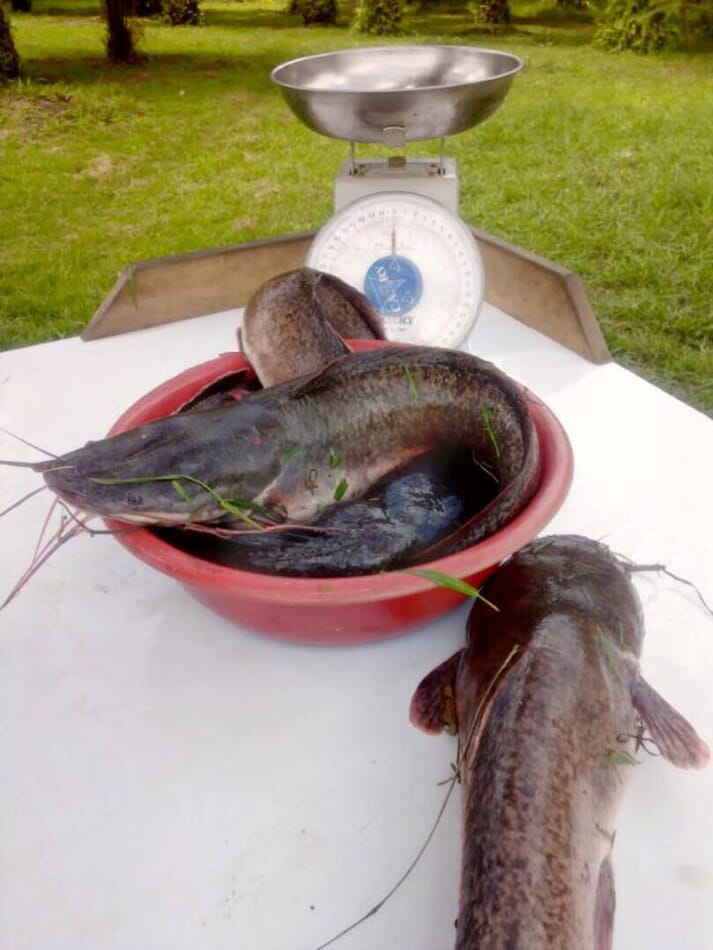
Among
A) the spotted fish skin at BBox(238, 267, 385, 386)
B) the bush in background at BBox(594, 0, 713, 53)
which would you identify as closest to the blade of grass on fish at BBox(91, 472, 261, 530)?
the spotted fish skin at BBox(238, 267, 385, 386)

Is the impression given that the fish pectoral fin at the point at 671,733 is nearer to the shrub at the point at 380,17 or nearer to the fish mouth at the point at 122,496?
the fish mouth at the point at 122,496

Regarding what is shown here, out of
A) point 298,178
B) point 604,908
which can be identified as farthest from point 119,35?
point 604,908

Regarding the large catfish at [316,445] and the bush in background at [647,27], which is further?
the bush in background at [647,27]

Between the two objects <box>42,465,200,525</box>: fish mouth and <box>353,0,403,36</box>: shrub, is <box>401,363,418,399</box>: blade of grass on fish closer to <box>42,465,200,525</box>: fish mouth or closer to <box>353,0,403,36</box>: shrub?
<box>42,465,200,525</box>: fish mouth

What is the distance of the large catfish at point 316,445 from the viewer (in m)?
0.89

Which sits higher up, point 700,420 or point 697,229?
point 700,420

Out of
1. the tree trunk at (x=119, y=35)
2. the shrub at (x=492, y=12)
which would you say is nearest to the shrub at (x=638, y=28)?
the shrub at (x=492, y=12)

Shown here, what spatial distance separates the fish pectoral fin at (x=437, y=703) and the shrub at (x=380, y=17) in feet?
29.8

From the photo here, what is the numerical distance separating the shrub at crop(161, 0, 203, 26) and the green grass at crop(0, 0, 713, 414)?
A: 2.28 meters

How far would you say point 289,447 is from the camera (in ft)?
3.15

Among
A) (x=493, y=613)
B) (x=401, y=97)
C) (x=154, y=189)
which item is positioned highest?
(x=401, y=97)

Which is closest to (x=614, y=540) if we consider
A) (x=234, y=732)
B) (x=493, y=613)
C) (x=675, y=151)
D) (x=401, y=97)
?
(x=493, y=613)

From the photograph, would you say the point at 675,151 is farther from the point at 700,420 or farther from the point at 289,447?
the point at 289,447

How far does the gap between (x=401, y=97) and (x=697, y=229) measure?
276 centimetres
